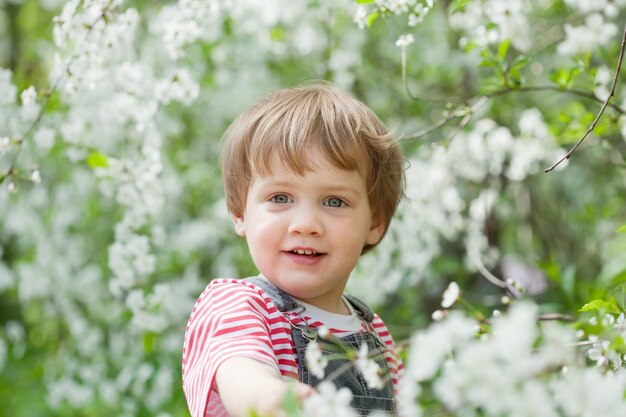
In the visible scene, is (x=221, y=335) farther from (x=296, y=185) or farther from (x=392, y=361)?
(x=392, y=361)

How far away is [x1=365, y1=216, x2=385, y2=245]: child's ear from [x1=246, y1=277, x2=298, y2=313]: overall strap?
0.36 metres

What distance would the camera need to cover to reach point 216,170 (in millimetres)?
3270

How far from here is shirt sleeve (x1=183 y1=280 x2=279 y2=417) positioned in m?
1.63

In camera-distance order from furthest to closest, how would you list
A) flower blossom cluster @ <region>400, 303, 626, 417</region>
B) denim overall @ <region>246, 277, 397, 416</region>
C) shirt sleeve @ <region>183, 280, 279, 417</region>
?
denim overall @ <region>246, 277, 397, 416</region>, shirt sleeve @ <region>183, 280, 279, 417</region>, flower blossom cluster @ <region>400, 303, 626, 417</region>

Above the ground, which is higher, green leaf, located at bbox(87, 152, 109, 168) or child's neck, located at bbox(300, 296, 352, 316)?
green leaf, located at bbox(87, 152, 109, 168)

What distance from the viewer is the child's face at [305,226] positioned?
1932 mm

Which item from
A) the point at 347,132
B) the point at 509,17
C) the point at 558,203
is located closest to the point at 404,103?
the point at 558,203

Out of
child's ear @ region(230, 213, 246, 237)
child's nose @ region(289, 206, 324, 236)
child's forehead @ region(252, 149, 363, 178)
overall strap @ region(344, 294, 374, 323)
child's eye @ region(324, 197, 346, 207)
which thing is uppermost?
child's forehead @ region(252, 149, 363, 178)

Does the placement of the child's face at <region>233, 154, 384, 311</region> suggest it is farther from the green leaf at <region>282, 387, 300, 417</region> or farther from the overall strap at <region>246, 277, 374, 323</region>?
the green leaf at <region>282, 387, 300, 417</region>

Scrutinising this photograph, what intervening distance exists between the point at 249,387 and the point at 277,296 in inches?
18.5

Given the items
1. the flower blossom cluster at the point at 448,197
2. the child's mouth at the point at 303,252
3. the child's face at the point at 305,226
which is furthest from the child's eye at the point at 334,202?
the flower blossom cluster at the point at 448,197

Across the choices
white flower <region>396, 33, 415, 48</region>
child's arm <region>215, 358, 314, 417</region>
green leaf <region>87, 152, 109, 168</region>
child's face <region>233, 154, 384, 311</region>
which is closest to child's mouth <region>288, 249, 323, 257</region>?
child's face <region>233, 154, 384, 311</region>

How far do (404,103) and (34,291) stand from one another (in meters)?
2.65

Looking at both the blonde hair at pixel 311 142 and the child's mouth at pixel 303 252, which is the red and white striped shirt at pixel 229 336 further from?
the blonde hair at pixel 311 142
